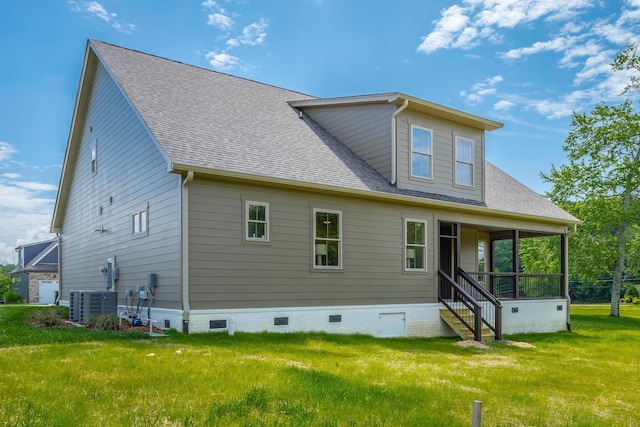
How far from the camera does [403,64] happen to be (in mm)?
15930

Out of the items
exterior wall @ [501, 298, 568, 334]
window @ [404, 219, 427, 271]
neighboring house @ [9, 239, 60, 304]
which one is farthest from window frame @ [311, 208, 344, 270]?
neighboring house @ [9, 239, 60, 304]

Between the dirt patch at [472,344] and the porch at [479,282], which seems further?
the porch at [479,282]

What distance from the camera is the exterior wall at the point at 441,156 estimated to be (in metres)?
14.9

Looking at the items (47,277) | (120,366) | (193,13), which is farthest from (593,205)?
(47,277)

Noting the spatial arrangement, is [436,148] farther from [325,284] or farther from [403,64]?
[325,284]

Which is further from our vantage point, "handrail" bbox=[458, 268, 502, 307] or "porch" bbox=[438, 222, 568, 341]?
"porch" bbox=[438, 222, 568, 341]

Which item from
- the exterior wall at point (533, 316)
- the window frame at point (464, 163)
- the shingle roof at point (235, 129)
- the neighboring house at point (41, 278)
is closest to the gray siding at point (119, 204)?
the shingle roof at point (235, 129)

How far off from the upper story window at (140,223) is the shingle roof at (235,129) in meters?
2.14

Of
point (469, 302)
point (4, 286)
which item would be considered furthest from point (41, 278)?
point (469, 302)

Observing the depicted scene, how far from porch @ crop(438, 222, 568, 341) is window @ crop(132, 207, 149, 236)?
25.2 ft

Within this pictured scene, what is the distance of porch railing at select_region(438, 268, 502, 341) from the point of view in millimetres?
13789

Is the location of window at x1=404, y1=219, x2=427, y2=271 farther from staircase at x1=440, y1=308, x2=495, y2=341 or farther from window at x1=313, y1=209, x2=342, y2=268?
window at x1=313, y1=209, x2=342, y2=268

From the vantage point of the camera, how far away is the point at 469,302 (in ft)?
50.8

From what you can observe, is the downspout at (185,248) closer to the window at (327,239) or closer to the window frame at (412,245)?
the window at (327,239)
